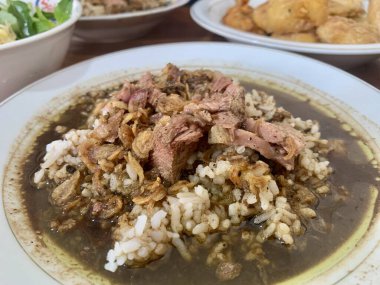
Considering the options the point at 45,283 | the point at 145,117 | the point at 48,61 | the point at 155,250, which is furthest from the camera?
the point at 48,61

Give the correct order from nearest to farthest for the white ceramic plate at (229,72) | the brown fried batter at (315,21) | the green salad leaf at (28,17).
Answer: the white ceramic plate at (229,72)
the green salad leaf at (28,17)
the brown fried batter at (315,21)

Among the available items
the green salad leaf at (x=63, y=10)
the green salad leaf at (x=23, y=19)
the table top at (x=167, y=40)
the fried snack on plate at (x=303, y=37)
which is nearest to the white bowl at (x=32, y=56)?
the green salad leaf at (x=63, y=10)

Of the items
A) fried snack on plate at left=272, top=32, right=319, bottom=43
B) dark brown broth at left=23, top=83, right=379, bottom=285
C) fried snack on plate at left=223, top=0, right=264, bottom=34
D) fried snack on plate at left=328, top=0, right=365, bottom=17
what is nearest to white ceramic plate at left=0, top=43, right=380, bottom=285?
dark brown broth at left=23, top=83, right=379, bottom=285

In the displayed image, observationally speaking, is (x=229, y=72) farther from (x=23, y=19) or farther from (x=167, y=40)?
(x=23, y=19)

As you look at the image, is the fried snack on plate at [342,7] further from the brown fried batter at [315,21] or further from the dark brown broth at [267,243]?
the dark brown broth at [267,243]

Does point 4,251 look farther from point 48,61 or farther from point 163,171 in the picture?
point 48,61

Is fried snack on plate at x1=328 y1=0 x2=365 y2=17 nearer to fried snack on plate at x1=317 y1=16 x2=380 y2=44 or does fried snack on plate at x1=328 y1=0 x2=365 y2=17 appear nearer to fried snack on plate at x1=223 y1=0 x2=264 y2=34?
fried snack on plate at x1=317 y1=16 x2=380 y2=44

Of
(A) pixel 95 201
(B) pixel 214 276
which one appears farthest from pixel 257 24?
(B) pixel 214 276
